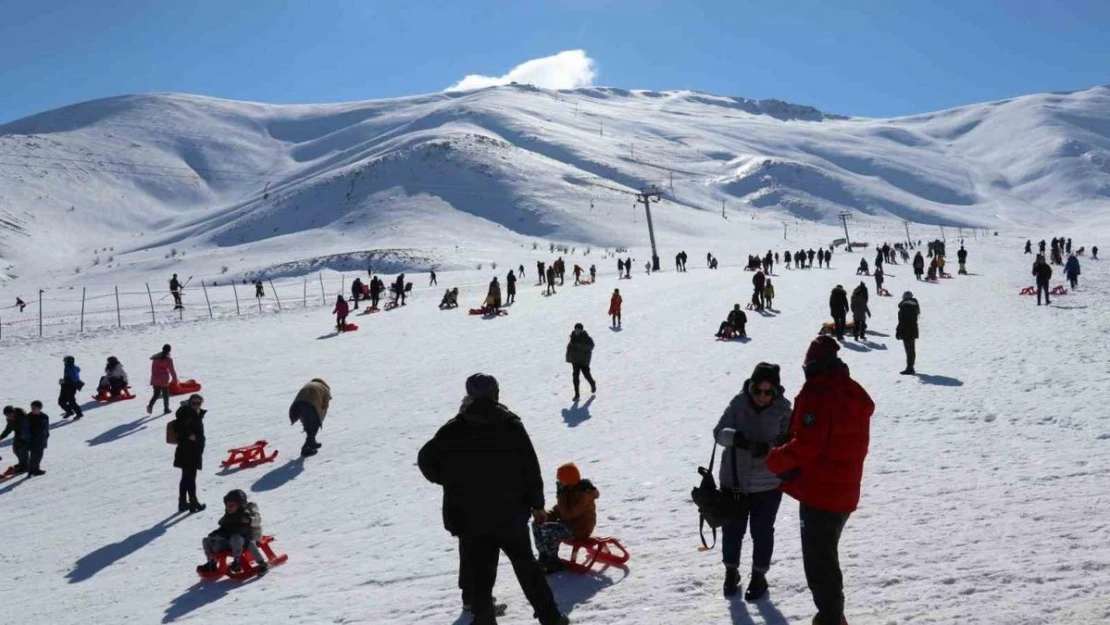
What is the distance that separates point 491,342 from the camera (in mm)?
24109

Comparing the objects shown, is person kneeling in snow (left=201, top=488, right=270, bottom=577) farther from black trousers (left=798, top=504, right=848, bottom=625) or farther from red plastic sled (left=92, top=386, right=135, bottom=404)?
red plastic sled (left=92, top=386, right=135, bottom=404)

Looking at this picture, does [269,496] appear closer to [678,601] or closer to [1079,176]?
[678,601]

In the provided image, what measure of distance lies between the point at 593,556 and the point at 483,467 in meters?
2.39

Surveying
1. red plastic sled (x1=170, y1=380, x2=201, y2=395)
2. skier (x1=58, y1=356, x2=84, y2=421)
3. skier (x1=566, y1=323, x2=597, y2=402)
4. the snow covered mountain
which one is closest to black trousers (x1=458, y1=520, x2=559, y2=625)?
skier (x1=566, y1=323, x2=597, y2=402)

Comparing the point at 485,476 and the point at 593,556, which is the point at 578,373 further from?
the point at 485,476

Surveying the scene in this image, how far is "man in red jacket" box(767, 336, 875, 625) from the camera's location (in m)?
4.37

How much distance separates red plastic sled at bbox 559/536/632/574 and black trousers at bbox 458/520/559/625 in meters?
1.60

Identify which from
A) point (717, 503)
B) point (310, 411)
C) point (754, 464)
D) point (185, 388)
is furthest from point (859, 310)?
point (185, 388)

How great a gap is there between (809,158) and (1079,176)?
180 ft

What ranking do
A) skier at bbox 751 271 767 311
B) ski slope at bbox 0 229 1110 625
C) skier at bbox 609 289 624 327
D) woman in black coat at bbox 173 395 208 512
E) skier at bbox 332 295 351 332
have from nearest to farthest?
ski slope at bbox 0 229 1110 625
woman in black coat at bbox 173 395 208 512
skier at bbox 609 289 624 327
skier at bbox 751 271 767 311
skier at bbox 332 295 351 332

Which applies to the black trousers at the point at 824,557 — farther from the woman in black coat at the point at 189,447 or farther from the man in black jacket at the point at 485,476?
the woman in black coat at the point at 189,447

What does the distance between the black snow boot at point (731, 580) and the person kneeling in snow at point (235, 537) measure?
476cm

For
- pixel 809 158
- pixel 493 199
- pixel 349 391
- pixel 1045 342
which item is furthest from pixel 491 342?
pixel 809 158

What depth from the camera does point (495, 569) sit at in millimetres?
5062
